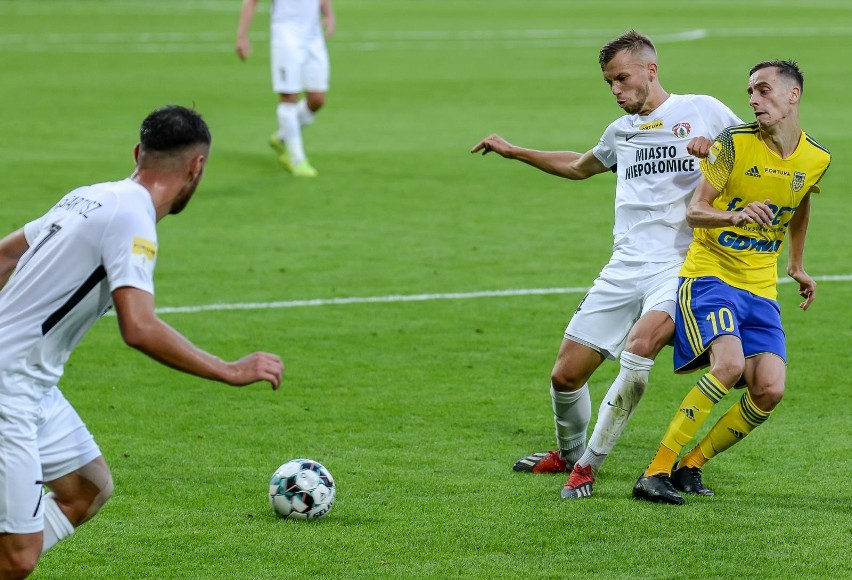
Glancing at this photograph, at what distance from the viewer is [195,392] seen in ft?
29.3

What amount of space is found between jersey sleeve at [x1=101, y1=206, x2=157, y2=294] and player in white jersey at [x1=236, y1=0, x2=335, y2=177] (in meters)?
12.2

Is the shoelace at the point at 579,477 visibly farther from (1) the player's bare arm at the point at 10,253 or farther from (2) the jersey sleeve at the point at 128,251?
(1) the player's bare arm at the point at 10,253

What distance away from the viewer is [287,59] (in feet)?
55.6

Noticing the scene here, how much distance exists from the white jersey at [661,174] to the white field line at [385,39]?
24.5 m

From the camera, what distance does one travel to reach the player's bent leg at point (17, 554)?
4.94 m

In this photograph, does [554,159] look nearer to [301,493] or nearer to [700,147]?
[700,147]

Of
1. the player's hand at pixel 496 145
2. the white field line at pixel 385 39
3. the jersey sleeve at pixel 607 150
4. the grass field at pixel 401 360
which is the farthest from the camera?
the white field line at pixel 385 39

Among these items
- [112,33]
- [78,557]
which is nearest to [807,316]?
[78,557]

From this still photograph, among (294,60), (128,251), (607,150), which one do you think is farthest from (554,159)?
(294,60)

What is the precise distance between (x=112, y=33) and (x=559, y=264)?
25.0m

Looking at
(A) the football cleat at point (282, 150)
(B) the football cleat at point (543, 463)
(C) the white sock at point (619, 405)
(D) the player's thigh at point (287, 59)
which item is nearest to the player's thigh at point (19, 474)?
(C) the white sock at point (619, 405)

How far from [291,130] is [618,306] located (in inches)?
401

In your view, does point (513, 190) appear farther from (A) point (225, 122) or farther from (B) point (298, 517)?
(B) point (298, 517)

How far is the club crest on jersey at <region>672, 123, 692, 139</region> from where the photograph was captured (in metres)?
7.31
